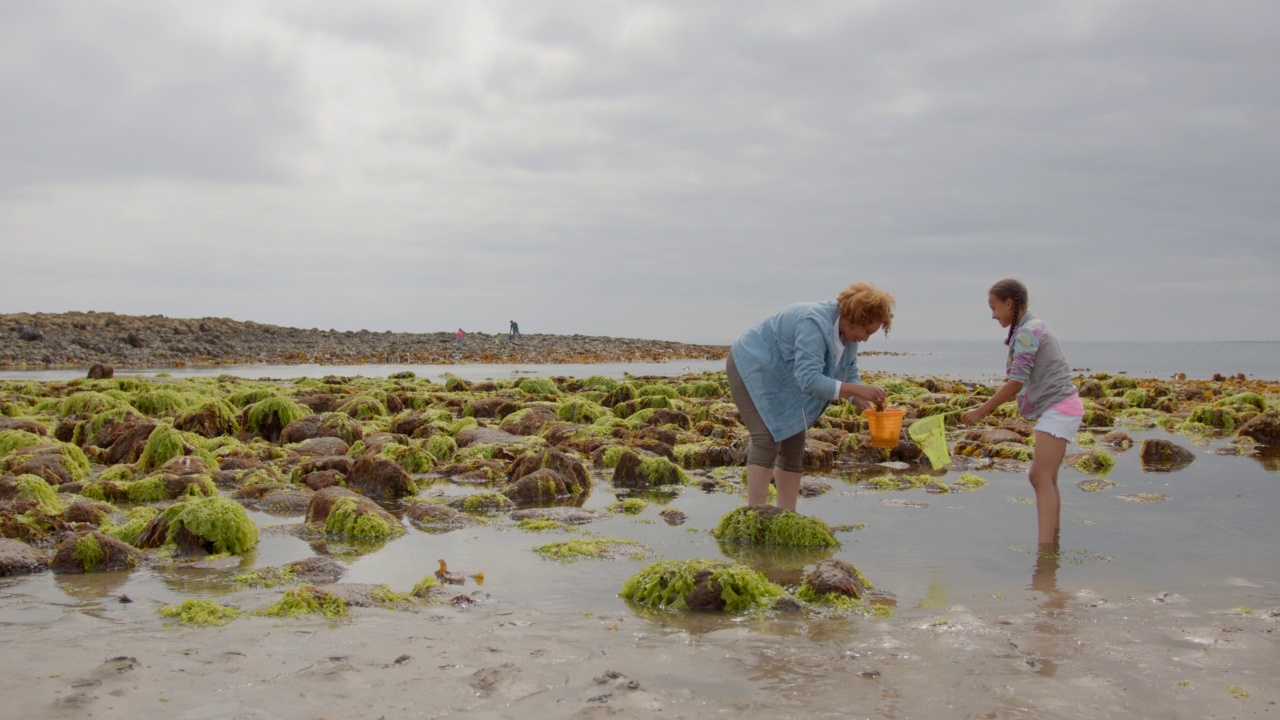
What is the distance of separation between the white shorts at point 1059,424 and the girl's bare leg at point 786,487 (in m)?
1.80

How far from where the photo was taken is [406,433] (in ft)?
45.8

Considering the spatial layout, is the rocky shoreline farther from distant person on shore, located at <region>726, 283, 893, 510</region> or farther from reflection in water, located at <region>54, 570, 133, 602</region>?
A: distant person on shore, located at <region>726, 283, 893, 510</region>

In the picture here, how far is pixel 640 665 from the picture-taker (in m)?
4.21

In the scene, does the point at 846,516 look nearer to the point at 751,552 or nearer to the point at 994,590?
the point at 751,552

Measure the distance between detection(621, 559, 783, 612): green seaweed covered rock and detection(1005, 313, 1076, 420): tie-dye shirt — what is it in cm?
256

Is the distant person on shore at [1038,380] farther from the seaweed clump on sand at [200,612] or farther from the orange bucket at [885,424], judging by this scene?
the seaweed clump on sand at [200,612]

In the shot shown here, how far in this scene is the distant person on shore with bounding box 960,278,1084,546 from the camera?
258 inches

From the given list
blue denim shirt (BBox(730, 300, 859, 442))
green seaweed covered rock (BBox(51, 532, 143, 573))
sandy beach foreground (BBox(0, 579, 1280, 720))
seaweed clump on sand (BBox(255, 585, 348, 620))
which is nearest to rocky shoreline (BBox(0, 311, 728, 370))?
green seaweed covered rock (BBox(51, 532, 143, 573))

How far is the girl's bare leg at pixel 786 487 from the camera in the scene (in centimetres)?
698

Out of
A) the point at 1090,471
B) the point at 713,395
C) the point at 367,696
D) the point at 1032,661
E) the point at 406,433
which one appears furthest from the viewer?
the point at 713,395

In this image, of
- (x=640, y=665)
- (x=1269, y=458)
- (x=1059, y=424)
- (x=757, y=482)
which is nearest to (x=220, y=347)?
(x=757, y=482)

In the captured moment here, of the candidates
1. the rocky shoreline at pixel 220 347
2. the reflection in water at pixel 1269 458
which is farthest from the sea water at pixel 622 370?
the reflection in water at pixel 1269 458

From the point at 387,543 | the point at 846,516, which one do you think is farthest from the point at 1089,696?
the point at 387,543

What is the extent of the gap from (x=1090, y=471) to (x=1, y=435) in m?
13.5
